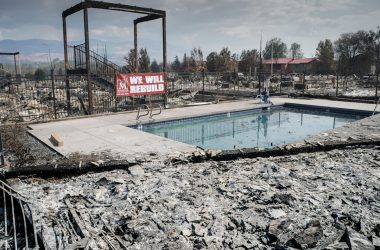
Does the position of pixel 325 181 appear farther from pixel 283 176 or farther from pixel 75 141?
pixel 75 141

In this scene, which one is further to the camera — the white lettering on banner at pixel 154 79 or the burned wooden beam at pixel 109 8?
the white lettering on banner at pixel 154 79

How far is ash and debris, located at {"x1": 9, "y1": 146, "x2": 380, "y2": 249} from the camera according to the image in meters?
3.80

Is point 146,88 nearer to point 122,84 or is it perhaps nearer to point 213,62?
point 122,84

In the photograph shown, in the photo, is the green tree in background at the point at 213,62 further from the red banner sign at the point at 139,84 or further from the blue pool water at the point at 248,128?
the red banner sign at the point at 139,84

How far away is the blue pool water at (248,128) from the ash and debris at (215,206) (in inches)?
163

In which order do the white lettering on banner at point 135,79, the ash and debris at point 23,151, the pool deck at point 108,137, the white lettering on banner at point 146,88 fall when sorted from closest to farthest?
the ash and debris at point 23,151 < the pool deck at point 108,137 < the white lettering on banner at point 135,79 < the white lettering on banner at point 146,88

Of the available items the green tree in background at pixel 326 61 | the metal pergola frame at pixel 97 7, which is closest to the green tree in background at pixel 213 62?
the green tree in background at pixel 326 61

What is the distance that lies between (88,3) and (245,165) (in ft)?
33.3

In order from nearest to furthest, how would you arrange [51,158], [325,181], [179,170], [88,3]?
[325,181] < [179,170] < [51,158] < [88,3]

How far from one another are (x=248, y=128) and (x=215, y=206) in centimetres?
886

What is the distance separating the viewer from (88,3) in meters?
12.9

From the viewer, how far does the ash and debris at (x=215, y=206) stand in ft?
12.5

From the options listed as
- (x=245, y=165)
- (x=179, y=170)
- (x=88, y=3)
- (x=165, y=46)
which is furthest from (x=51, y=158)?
(x=165, y=46)

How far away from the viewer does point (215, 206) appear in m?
4.71
